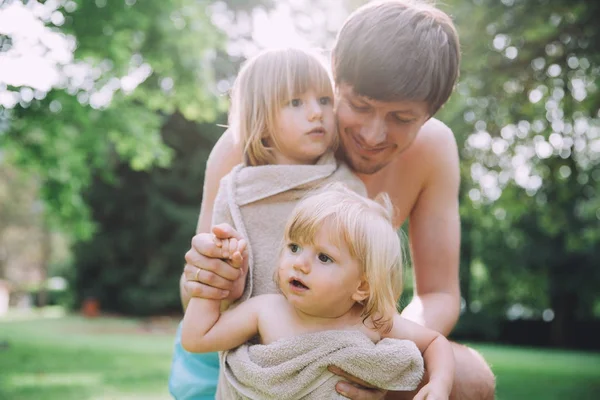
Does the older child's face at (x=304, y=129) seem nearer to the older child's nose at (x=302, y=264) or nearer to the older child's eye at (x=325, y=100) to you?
the older child's eye at (x=325, y=100)

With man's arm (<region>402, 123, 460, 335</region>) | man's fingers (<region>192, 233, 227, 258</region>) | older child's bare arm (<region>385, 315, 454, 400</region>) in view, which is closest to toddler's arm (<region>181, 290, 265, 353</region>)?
man's fingers (<region>192, 233, 227, 258</region>)

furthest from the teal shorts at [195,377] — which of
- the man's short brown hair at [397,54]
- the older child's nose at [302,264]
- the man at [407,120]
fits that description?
the man's short brown hair at [397,54]

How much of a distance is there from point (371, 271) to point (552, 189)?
9.96 meters

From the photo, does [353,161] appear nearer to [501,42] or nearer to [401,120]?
[401,120]

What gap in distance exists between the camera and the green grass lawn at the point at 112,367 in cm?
928

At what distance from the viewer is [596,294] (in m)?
25.3

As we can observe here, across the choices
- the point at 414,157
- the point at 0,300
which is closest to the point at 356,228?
the point at 414,157

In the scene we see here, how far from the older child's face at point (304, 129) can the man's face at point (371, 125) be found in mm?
151

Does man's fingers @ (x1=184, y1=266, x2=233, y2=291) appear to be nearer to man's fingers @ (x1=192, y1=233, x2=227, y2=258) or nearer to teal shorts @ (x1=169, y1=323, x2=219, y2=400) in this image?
man's fingers @ (x1=192, y1=233, x2=227, y2=258)

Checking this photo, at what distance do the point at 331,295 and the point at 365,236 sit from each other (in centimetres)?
18

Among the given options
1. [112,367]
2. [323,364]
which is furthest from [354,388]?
[112,367]

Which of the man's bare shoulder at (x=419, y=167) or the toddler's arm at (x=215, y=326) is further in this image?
the man's bare shoulder at (x=419, y=167)

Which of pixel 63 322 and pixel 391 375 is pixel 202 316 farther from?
pixel 63 322

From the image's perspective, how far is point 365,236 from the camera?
6.32 feet
